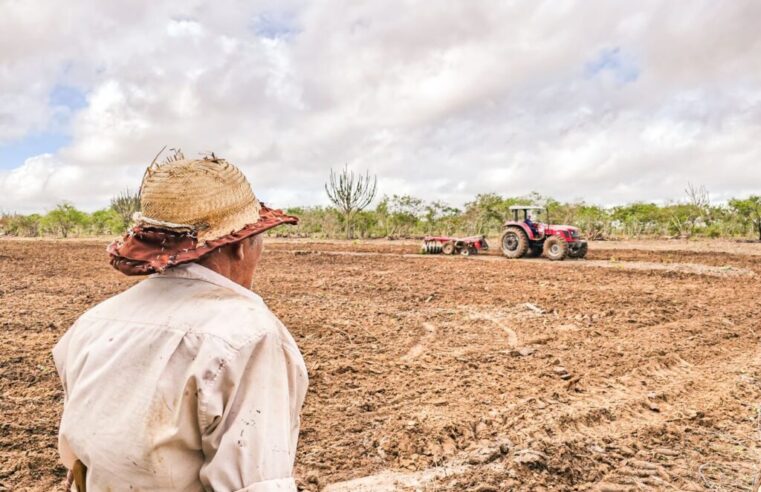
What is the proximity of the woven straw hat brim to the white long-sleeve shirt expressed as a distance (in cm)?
8

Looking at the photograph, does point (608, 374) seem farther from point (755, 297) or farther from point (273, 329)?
point (755, 297)

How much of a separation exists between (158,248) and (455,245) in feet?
59.2

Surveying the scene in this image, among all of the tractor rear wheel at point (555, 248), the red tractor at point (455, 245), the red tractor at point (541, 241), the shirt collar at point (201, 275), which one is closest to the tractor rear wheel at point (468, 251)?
the red tractor at point (455, 245)

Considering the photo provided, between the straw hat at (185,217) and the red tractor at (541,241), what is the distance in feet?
51.8

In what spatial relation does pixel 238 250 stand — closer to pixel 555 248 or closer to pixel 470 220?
pixel 555 248

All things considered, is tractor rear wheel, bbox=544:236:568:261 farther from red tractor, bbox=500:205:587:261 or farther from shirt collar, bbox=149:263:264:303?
shirt collar, bbox=149:263:264:303

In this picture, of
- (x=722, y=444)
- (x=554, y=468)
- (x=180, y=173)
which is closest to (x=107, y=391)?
(x=180, y=173)

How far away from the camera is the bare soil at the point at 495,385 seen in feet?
11.3

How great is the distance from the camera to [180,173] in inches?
59.1

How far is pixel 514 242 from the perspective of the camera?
57.5 ft

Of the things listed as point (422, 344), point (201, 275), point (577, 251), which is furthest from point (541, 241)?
point (201, 275)

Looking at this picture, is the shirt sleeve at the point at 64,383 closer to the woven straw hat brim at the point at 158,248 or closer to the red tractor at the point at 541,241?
the woven straw hat brim at the point at 158,248

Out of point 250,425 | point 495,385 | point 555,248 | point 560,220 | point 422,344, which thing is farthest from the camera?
point 560,220

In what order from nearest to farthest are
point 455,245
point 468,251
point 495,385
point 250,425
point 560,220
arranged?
point 250,425 < point 495,385 < point 468,251 < point 455,245 < point 560,220
